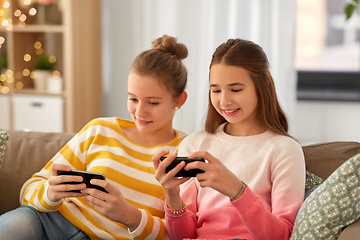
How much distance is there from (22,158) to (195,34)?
7.16 ft

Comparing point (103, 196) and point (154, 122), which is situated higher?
point (154, 122)

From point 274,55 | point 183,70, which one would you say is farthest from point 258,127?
point 274,55

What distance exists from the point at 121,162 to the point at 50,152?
38cm

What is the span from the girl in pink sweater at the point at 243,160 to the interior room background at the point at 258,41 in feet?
6.27

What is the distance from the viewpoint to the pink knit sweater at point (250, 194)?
106cm

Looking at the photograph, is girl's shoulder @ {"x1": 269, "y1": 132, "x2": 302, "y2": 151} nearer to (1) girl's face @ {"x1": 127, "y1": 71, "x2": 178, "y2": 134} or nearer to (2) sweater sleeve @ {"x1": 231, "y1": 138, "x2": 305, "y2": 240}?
(2) sweater sleeve @ {"x1": 231, "y1": 138, "x2": 305, "y2": 240}

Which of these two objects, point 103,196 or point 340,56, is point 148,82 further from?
point 340,56

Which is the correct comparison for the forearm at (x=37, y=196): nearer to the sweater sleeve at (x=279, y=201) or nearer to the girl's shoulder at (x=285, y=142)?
Answer: the sweater sleeve at (x=279, y=201)

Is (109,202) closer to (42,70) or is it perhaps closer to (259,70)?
(259,70)

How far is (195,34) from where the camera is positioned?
135 inches

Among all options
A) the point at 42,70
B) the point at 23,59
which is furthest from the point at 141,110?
the point at 23,59

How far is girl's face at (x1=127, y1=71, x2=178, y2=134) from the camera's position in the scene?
1354mm

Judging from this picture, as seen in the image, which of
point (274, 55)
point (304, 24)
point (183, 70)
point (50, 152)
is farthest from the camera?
point (304, 24)

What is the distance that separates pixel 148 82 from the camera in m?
1.36
